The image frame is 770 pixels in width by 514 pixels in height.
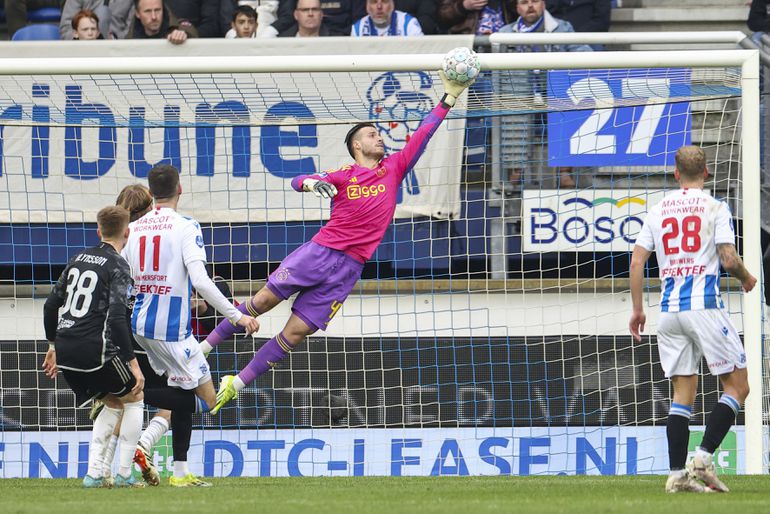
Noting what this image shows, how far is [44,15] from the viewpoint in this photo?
12836 mm

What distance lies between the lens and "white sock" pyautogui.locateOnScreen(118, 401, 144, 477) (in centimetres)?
715

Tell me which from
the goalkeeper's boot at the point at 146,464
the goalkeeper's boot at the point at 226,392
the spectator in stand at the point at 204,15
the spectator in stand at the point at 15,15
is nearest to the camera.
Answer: the goalkeeper's boot at the point at 146,464

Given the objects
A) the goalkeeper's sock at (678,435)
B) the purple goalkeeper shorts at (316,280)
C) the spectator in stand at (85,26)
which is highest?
the spectator in stand at (85,26)

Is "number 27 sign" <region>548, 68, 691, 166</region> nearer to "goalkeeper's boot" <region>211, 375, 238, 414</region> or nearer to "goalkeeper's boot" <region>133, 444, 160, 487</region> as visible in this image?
"goalkeeper's boot" <region>211, 375, 238, 414</region>

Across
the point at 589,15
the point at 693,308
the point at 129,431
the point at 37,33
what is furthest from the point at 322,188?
the point at 37,33

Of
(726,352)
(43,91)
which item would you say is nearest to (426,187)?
(43,91)

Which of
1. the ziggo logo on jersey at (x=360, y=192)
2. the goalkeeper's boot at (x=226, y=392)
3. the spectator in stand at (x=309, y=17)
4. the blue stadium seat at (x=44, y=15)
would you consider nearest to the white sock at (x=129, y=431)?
the goalkeeper's boot at (x=226, y=392)

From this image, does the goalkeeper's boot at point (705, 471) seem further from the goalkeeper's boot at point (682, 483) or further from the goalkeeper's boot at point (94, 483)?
the goalkeeper's boot at point (94, 483)

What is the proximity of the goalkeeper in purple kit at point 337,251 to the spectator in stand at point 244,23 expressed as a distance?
323cm

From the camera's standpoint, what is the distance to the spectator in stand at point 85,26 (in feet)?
36.8

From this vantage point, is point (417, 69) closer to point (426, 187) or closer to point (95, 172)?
point (426, 187)

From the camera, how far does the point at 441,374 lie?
32.8ft

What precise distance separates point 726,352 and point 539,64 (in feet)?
9.06

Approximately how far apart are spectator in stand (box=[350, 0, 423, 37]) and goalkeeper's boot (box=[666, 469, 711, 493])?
5845mm
